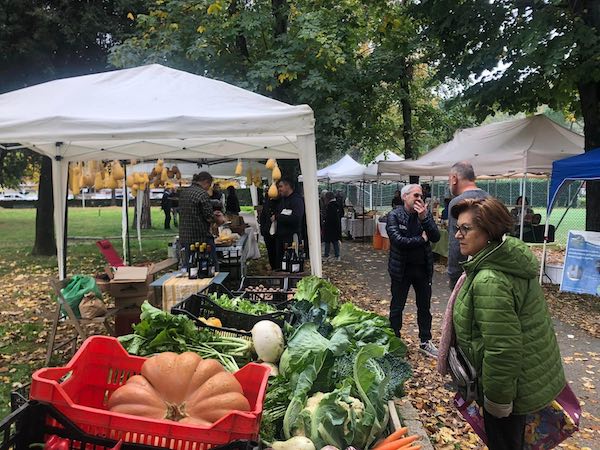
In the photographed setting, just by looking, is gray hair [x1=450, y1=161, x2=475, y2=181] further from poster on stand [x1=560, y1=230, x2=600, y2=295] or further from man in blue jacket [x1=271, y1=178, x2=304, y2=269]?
poster on stand [x1=560, y1=230, x2=600, y2=295]

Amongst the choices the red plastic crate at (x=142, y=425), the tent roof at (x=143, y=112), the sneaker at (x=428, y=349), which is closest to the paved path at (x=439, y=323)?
the sneaker at (x=428, y=349)

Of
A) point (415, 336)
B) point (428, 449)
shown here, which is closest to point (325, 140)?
point (415, 336)

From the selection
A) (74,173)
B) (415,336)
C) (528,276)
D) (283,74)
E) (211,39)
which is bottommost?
(415,336)

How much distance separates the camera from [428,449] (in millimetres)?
2928

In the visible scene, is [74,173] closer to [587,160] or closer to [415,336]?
[415,336]

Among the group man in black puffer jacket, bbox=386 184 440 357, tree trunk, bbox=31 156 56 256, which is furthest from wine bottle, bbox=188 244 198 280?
tree trunk, bbox=31 156 56 256

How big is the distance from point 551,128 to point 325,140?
4.63 meters

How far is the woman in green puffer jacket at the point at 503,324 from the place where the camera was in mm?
2205

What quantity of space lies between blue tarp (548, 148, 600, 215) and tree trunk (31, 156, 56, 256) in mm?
11381

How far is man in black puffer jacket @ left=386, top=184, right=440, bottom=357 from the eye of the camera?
479 centimetres

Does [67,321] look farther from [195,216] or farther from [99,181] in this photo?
[99,181]

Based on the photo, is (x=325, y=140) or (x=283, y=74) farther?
(x=325, y=140)

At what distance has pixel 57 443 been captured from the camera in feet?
5.16

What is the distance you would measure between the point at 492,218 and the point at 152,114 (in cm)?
349
